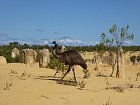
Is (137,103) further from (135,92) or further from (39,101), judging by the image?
(39,101)

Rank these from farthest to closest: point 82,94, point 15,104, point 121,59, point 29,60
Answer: point 29,60 < point 121,59 < point 82,94 < point 15,104

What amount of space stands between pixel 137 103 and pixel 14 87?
13.8 ft

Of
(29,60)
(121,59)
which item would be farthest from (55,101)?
(29,60)

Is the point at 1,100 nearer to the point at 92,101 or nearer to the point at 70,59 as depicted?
the point at 92,101

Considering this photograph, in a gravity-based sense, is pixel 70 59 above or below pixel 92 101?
above

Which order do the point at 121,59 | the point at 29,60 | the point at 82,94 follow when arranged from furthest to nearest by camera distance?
the point at 29,60
the point at 121,59
the point at 82,94

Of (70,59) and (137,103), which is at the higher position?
(70,59)

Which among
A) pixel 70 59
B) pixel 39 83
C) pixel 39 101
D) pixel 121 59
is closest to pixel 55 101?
pixel 39 101

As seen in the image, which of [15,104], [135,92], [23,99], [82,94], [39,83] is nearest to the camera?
[15,104]

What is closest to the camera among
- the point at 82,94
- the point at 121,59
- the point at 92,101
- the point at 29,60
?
the point at 92,101

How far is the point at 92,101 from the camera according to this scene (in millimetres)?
11258

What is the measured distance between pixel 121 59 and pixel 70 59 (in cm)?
901

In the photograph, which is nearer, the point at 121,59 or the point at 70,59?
the point at 70,59

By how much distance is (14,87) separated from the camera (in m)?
11.4
